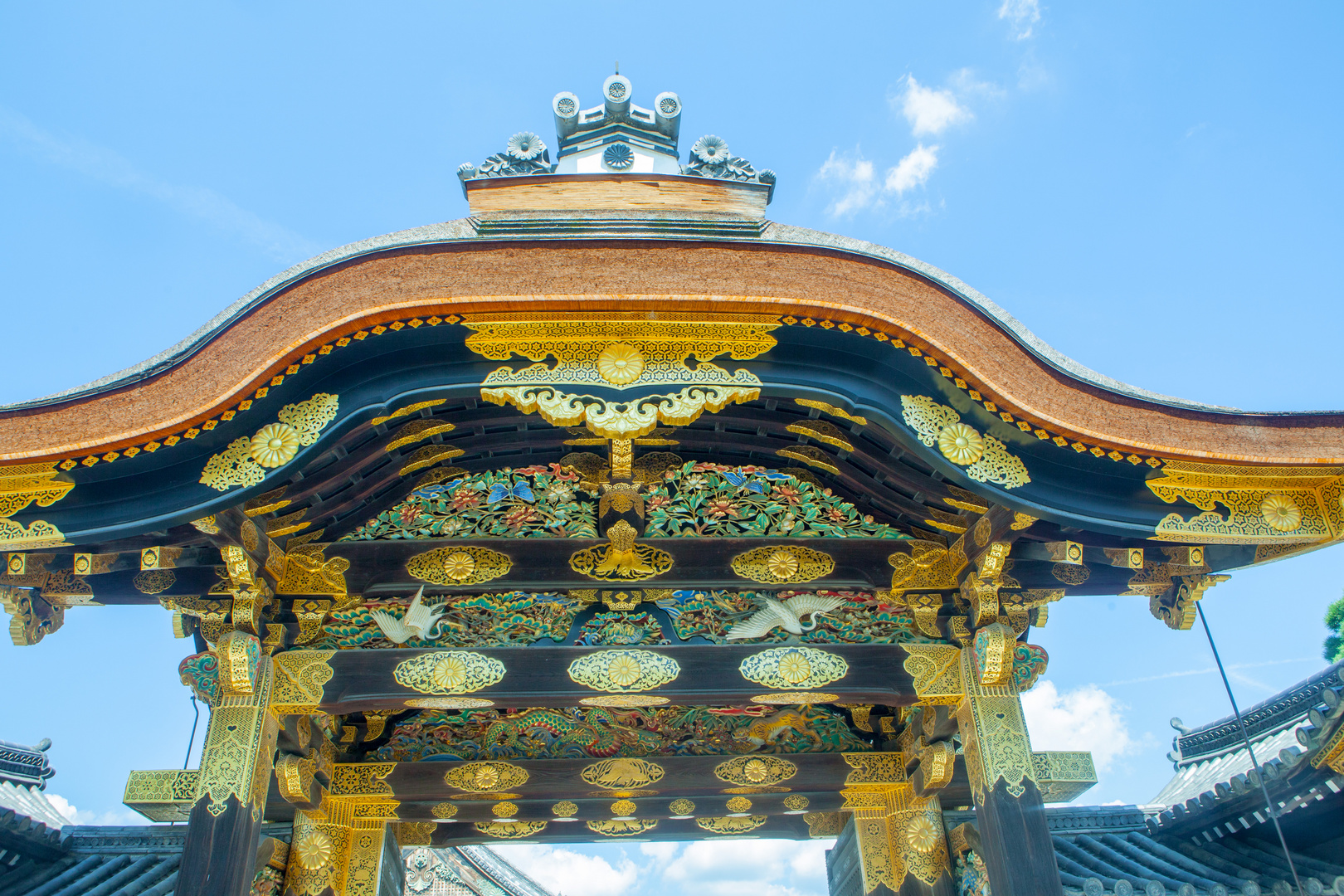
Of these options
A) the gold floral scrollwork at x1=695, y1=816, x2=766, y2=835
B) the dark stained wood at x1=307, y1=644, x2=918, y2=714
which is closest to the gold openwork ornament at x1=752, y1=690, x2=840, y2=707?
the dark stained wood at x1=307, y1=644, x2=918, y2=714

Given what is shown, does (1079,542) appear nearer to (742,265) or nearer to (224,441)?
(742,265)

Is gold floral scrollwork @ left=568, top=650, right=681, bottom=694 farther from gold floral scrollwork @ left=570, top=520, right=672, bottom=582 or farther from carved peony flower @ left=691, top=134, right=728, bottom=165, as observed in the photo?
carved peony flower @ left=691, top=134, right=728, bottom=165

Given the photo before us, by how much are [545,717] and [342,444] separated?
318 centimetres

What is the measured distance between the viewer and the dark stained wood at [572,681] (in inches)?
236

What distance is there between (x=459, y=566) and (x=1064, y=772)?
4.24 meters

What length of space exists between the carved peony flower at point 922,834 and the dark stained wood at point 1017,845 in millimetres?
1787

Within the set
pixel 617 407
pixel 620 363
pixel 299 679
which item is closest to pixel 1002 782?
pixel 617 407

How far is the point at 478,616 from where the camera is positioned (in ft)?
21.0

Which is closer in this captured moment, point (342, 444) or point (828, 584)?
point (342, 444)

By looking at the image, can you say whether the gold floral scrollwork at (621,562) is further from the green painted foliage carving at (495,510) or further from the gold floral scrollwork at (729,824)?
the gold floral scrollwork at (729,824)

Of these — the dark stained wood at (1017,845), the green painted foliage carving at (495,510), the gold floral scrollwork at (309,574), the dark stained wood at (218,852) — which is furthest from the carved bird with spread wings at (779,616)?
the dark stained wood at (218,852)

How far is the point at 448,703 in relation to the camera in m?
6.09

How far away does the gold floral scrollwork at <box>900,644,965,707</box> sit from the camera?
6.01 metres

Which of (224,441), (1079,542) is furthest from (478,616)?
(1079,542)
